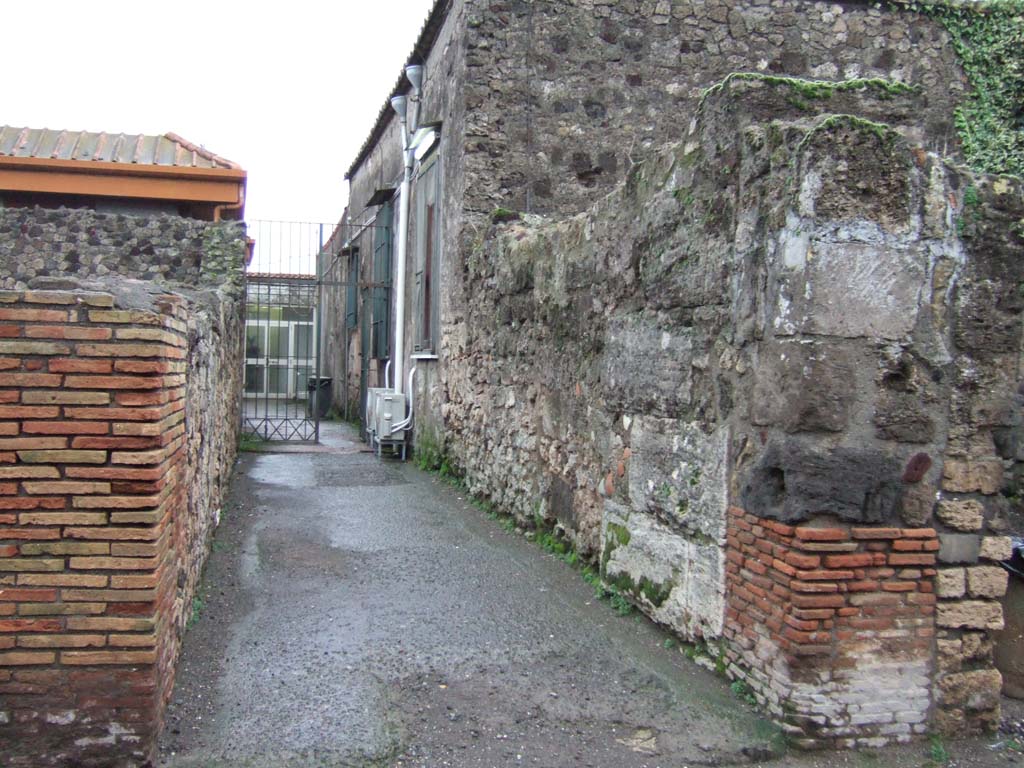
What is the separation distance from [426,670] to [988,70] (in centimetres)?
887

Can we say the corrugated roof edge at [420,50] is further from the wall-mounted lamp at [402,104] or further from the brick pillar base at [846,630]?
the brick pillar base at [846,630]

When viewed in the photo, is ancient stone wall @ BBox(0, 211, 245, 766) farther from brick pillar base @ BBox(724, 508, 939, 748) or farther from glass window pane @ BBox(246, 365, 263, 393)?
glass window pane @ BBox(246, 365, 263, 393)

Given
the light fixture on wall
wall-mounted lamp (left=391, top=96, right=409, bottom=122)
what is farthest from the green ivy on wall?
wall-mounted lamp (left=391, top=96, right=409, bottom=122)

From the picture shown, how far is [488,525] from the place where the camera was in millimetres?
7547

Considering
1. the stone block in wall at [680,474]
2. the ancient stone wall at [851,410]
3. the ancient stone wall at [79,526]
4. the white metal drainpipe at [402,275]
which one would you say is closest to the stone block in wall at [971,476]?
the ancient stone wall at [851,410]

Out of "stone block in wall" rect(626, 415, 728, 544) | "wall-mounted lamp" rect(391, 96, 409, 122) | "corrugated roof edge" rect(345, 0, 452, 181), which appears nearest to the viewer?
"stone block in wall" rect(626, 415, 728, 544)

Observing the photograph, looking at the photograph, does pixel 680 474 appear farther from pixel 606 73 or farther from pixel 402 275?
pixel 402 275

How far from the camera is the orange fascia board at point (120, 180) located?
9.67 meters

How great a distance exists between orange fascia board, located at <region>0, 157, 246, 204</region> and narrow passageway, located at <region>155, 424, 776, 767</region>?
4.79m

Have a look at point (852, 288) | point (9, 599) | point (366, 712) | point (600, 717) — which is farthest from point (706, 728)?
point (9, 599)

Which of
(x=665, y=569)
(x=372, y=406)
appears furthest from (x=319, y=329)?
(x=665, y=569)

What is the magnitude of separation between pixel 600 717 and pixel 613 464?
188 cm

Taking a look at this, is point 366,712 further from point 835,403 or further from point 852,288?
point 852,288

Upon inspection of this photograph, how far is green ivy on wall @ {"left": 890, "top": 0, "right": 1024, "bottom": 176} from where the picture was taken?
9.38 metres
